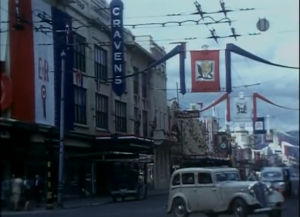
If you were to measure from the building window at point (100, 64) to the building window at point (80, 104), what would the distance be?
1141 mm

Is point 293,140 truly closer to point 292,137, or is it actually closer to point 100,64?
point 292,137

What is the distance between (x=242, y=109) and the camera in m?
30.0

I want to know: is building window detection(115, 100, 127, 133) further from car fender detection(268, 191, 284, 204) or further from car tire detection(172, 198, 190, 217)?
car fender detection(268, 191, 284, 204)

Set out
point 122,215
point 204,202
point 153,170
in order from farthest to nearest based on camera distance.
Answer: point 153,170 → point 122,215 → point 204,202

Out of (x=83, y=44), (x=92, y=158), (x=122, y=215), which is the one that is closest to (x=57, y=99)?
(x=83, y=44)

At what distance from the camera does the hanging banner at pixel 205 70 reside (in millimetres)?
28000

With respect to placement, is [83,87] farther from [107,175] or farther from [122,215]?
[122,215]

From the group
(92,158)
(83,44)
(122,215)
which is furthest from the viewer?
(92,158)

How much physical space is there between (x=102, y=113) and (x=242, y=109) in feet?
30.0

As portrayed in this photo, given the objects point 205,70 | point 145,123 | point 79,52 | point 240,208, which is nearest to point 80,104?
point 79,52

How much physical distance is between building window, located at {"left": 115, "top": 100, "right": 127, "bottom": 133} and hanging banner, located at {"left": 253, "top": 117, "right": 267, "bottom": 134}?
6982 mm

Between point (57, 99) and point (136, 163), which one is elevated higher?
point (57, 99)

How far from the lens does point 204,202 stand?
24609 millimetres

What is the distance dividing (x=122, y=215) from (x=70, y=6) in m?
9.32
